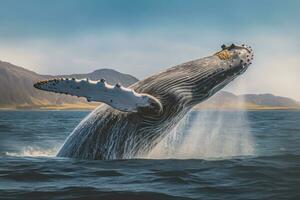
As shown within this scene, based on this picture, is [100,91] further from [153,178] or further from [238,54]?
[238,54]

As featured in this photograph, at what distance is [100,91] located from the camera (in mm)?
7684

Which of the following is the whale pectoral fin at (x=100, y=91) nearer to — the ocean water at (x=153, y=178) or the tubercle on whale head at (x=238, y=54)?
the ocean water at (x=153, y=178)

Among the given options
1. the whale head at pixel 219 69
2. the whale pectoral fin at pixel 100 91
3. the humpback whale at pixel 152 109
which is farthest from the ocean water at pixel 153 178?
the whale pectoral fin at pixel 100 91

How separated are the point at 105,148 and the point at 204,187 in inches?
95.0

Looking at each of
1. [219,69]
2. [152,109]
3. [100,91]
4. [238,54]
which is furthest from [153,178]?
[238,54]

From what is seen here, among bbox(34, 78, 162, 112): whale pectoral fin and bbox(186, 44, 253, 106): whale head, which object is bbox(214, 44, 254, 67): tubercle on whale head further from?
bbox(34, 78, 162, 112): whale pectoral fin

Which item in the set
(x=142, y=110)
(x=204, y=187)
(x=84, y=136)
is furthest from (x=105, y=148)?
(x=204, y=187)

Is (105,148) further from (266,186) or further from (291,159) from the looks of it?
(291,159)

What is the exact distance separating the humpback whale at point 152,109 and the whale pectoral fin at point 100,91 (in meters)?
0.03

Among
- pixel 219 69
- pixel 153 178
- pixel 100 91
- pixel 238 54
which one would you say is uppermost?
pixel 238 54

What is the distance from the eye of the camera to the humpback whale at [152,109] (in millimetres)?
8695

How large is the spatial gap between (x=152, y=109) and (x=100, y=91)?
1.19m

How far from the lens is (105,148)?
29.2ft

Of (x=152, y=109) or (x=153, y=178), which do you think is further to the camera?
(x=152, y=109)
